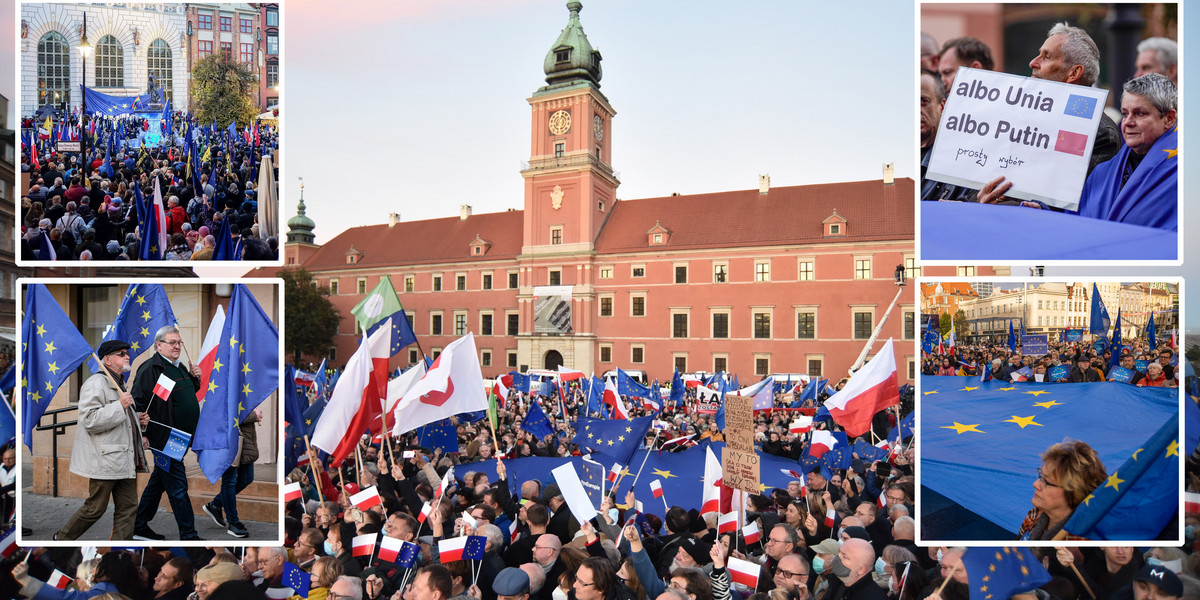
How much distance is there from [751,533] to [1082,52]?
12.4ft

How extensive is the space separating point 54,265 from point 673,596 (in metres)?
3.80

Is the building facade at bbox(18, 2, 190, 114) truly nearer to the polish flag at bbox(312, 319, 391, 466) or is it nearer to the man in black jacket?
the man in black jacket

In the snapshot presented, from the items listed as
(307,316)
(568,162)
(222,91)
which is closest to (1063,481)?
(222,91)

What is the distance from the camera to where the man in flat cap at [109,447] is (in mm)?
3742

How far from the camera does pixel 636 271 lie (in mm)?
39219

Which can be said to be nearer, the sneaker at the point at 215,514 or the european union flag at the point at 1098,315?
the european union flag at the point at 1098,315

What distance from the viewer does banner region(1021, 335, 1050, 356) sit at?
12.5 feet

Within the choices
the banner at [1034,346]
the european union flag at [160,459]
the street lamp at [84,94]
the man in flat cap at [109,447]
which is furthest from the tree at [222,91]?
the banner at [1034,346]

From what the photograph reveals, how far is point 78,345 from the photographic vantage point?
3936 millimetres

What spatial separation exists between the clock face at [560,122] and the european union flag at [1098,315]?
38983 millimetres

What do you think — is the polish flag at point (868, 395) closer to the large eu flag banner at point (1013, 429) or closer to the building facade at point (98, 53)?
the large eu flag banner at point (1013, 429)

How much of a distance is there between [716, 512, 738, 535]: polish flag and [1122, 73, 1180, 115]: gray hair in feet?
11.7

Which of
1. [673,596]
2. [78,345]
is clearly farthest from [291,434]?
[673,596]

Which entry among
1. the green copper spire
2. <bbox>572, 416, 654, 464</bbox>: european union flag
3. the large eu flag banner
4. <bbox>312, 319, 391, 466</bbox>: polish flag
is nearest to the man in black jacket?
<bbox>312, 319, 391, 466</bbox>: polish flag
